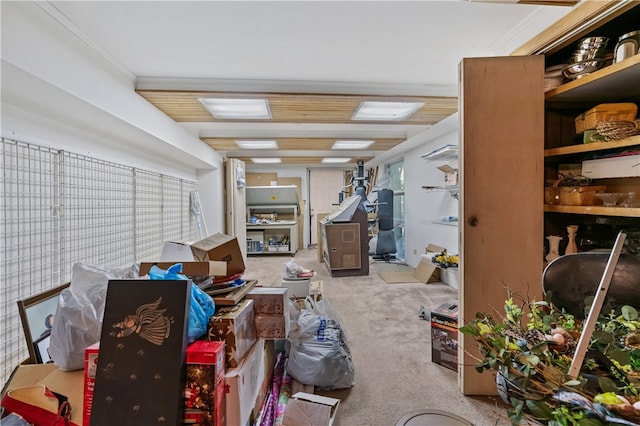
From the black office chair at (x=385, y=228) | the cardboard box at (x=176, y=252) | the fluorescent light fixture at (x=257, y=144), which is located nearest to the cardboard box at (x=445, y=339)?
the cardboard box at (x=176, y=252)

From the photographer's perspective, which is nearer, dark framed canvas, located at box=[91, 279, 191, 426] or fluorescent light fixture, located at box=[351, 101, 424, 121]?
dark framed canvas, located at box=[91, 279, 191, 426]

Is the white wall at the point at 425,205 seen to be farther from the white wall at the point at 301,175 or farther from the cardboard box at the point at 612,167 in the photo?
the white wall at the point at 301,175

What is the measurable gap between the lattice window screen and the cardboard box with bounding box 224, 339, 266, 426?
1.25 meters

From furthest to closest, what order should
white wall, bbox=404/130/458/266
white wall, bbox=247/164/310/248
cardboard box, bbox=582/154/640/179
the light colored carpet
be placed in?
white wall, bbox=247/164/310/248
the light colored carpet
white wall, bbox=404/130/458/266
cardboard box, bbox=582/154/640/179

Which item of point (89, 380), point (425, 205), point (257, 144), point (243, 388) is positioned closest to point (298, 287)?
point (243, 388)

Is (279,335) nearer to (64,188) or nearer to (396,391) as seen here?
(396,391)

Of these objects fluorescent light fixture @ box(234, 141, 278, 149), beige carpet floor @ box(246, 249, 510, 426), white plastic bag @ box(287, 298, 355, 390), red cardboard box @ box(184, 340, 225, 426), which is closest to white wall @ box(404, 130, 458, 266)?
beige carpet floor @ box(246, 249, 510, 426)

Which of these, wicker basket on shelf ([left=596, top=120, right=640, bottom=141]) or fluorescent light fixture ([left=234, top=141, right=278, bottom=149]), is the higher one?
fluorescent light fixture ([left=234, top=141, right=278, bottom=149])

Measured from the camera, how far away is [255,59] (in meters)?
1.98

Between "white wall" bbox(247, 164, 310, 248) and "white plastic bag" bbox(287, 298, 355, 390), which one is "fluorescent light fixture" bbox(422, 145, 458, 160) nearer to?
"white plastic bag" bbox(287, 298, 355, 390)

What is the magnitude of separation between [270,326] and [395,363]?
1.06m

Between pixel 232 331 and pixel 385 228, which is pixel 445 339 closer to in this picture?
pixel 232 331

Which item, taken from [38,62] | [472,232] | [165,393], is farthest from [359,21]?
[165,393]

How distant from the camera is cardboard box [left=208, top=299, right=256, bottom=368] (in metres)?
1.24
